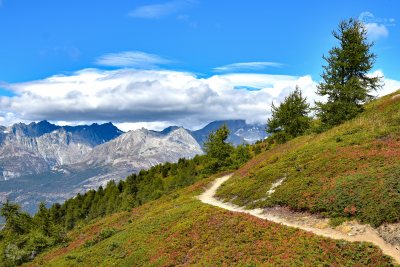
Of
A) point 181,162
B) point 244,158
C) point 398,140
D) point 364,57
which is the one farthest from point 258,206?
point 181,162

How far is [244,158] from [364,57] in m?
31.0

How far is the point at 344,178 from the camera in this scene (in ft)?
89.2

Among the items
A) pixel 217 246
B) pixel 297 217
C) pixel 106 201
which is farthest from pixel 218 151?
pixel 106 201

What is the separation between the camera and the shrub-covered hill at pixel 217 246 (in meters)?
19.3

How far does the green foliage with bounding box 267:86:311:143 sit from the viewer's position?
7438cm

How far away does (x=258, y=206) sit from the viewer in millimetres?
31984

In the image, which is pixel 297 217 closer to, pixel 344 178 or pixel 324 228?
pixel 324 228

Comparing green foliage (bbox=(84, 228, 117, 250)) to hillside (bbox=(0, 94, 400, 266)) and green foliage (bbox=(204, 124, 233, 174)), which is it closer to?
hillside (bbox=(0, 94, 400, 266))

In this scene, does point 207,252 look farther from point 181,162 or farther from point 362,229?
point 181,162

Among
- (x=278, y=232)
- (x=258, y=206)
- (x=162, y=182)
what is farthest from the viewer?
(x=162, y=182)

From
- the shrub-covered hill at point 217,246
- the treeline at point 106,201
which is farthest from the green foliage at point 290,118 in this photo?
the shrub-covered hill at point 217,246

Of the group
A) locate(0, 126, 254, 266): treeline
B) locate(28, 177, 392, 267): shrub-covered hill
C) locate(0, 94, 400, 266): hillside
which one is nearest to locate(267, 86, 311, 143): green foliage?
locate(0, 126, 254, 266): treeline

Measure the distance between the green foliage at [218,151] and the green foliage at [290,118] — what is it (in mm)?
10481

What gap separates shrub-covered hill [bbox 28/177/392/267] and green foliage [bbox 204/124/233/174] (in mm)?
39702
